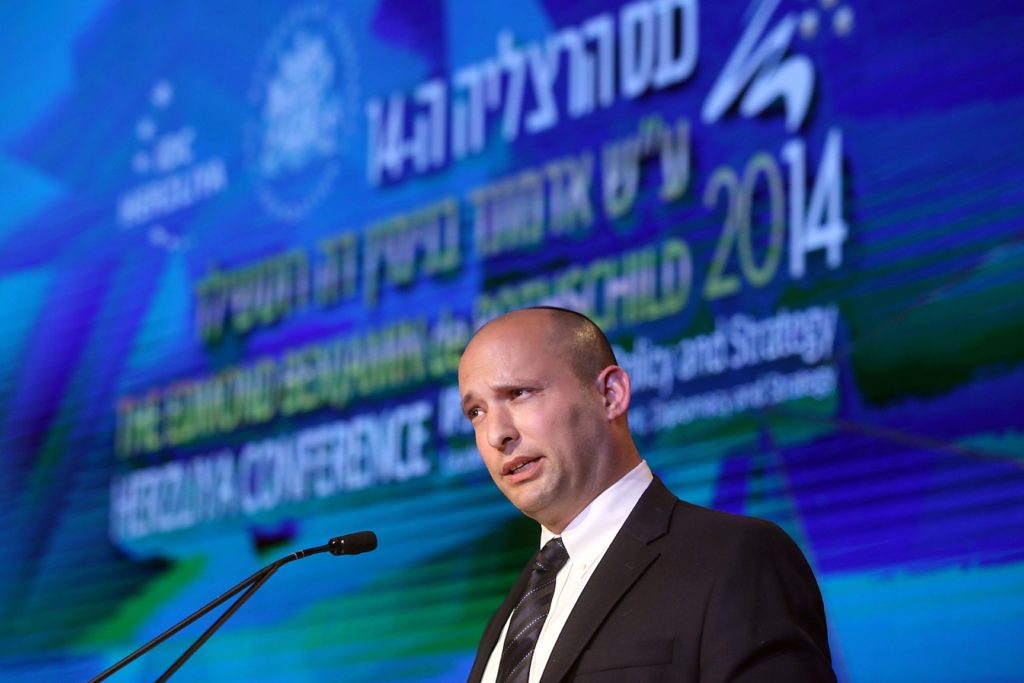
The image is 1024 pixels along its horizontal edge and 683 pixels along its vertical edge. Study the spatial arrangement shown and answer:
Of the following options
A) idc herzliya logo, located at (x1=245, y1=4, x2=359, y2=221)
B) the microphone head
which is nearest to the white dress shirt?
the microphone head

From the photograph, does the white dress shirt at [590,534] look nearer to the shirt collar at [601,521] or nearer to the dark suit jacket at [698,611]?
the shirt collar at [601,521]

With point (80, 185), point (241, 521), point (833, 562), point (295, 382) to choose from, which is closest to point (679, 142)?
point (833, 562)

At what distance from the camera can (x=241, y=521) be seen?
490 cm

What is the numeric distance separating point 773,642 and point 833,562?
4.52ft

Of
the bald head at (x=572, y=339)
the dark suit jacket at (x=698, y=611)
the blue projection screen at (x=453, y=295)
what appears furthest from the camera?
the blue projection screen at (x=453, y=295)

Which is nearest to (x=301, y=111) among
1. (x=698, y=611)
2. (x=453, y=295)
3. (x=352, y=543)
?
(x=453, y=295)

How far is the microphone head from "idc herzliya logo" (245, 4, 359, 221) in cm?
246

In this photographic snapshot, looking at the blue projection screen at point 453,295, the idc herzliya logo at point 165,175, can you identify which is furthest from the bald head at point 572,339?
the idc herzliya logo at point 165,175

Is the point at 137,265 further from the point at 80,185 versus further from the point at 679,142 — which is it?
the point at 679,142

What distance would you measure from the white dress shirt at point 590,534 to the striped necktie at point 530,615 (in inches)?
0.5

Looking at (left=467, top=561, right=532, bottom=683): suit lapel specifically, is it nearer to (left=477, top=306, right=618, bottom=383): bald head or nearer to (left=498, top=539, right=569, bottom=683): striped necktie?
(left=498, top=539, right=569, bottom=683): striped necktie

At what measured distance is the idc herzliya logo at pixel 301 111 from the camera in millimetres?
5043

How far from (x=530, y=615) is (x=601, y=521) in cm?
20

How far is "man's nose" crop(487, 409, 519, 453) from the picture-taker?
2.54 meters
